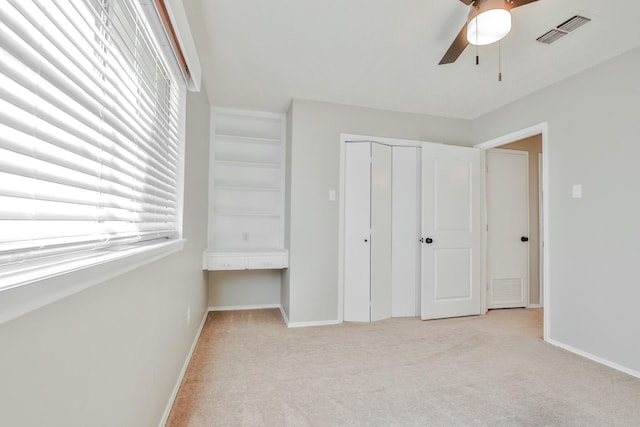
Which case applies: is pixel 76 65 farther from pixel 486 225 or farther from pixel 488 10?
Result: pixel 486 225

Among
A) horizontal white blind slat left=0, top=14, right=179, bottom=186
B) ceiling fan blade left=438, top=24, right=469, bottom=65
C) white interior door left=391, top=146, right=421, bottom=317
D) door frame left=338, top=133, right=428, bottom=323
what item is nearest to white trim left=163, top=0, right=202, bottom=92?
horizontal white blind slat left=0, top=14, right=179, bottom=186

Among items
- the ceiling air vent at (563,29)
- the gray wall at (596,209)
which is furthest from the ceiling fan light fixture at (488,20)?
the gray wall at (596,209)

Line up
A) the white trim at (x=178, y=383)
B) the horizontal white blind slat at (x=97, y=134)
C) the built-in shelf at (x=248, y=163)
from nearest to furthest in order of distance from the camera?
the horizontal white blind slat at (x=97, y=134) < the white trim at (x=178, y=383) < the built-in shelf at (x=248, y=163)

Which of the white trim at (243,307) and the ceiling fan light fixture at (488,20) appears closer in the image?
the ceiling fan light fixture at (488,20)

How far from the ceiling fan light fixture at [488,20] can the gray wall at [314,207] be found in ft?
5.70

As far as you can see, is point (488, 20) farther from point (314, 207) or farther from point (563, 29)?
point (314, 207)

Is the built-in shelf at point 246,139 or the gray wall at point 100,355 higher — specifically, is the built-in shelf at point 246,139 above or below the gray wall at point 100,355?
above

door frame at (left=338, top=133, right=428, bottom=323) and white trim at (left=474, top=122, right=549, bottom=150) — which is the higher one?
white trim at (left=474, top=122, right=549, bottom=150)

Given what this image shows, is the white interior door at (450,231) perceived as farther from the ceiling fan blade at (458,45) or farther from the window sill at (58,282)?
the window sill at (58,282)

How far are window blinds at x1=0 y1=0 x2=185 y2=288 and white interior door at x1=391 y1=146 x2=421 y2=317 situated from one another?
2.77 metres

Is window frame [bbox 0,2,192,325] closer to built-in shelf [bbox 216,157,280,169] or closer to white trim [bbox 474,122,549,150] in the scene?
built-in shelf [bbox 216,157,280,169]

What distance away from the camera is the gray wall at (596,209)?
2254 millimetres

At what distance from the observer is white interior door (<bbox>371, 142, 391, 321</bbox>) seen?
342 centimetres

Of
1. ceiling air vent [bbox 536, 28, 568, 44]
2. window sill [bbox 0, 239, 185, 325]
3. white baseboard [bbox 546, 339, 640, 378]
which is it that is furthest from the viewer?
white baseboard [bbox 546, 339, 640, 378]
